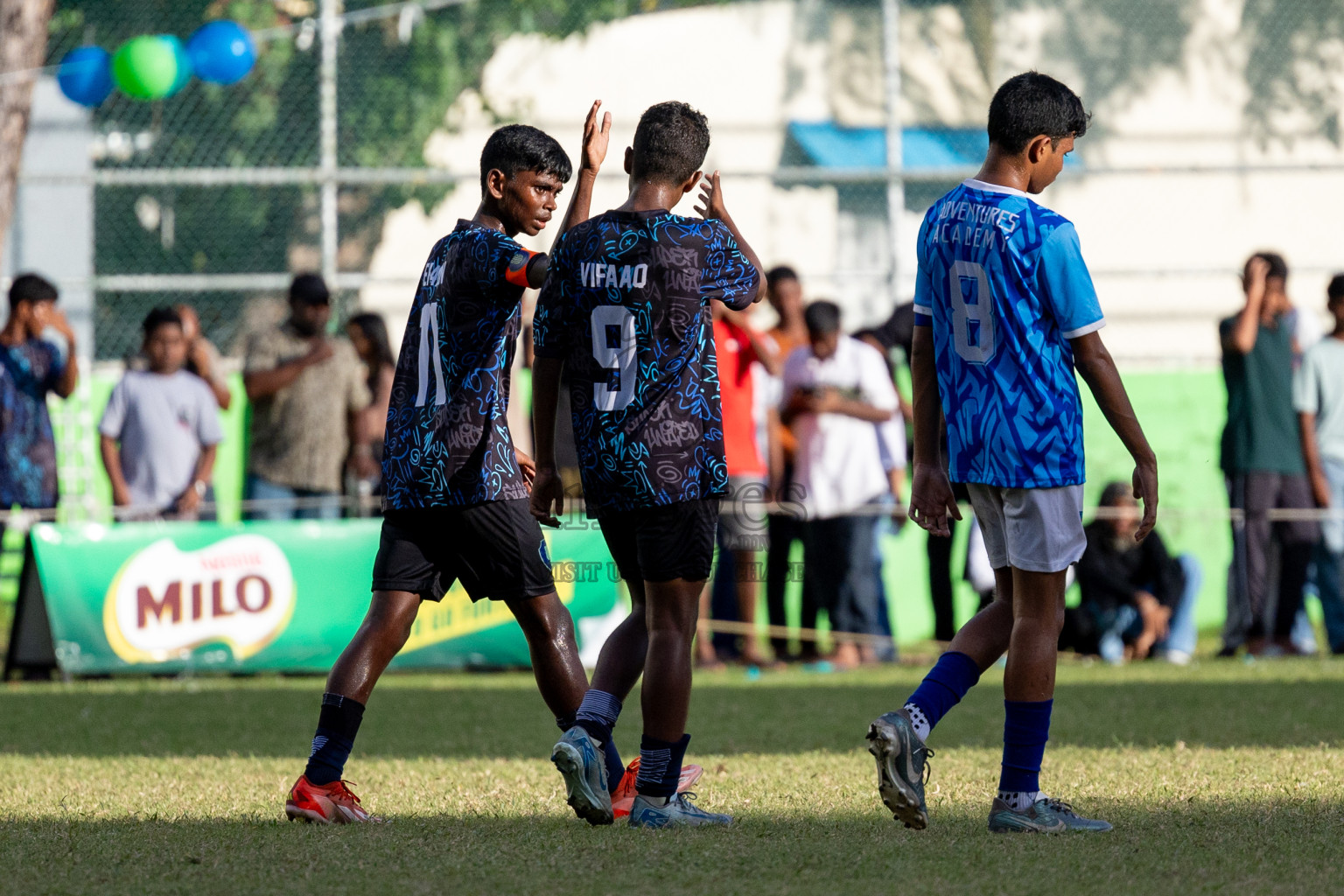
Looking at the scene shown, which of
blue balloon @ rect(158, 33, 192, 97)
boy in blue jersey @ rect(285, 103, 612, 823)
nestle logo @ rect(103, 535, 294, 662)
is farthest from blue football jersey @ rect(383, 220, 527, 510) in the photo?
blue balloon @ rect(158, 33, 192, 97)

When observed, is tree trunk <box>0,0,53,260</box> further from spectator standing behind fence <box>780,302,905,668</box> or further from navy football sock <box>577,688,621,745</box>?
navy football sock <box>577,688,621,745</box>

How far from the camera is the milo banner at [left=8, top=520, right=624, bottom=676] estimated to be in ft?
32.5

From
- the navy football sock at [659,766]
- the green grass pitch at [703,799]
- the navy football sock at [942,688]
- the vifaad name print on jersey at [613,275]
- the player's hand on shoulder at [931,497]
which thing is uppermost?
the vifaad name print on jersey at [613,275]

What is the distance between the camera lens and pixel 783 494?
11062 mm

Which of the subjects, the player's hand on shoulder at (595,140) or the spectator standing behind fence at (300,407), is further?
the spectator standing behind fence at (300,407)

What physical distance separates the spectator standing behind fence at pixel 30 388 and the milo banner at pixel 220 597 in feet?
2.73

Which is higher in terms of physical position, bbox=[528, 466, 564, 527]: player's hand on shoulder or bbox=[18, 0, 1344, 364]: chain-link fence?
bbox=[18, 0, 1344, 364]: chain-link fence

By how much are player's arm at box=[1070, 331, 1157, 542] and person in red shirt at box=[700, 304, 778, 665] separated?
226 inches

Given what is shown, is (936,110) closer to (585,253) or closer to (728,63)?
(728,63)

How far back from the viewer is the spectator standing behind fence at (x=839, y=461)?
1075 cm

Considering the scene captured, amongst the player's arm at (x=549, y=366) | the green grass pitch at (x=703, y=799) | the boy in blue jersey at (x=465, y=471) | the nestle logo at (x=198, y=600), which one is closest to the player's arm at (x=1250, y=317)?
the green grass pitch at (x=703, y=799)

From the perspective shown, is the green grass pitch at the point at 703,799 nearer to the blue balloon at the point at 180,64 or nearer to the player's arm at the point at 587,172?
the player's arm at the point at 587,172

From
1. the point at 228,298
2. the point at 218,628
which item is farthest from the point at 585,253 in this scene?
the point at 228,298

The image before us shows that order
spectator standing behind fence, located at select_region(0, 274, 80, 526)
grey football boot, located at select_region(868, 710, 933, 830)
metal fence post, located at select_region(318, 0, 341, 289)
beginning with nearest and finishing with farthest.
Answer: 1. grey football boot, located at select_region(868, 710, 933, 830)
2. spectator standing behind fence, located at select_region(0, 274, 80, 526)
3. metal fence post, located at select_region(318, 0, 341, 289)
